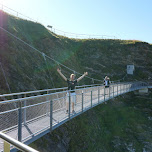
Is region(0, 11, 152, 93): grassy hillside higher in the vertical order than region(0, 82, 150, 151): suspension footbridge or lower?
higher

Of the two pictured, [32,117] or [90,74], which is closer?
[32,117]

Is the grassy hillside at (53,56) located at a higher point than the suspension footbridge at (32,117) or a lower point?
higher

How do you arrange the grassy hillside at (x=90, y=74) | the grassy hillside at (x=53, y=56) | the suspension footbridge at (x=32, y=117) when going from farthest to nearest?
the grassy hillside at (x=53, y=56) < the grassy hillside at (x=90, y=74) < the suspension footbridge at (x=32, y=117)

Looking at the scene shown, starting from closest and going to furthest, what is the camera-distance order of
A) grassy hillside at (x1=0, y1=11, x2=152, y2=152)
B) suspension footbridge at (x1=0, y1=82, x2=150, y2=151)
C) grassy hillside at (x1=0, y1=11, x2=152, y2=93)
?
suspension footbridge at (x1=0, y1=82, x2=150, y2=151)
grassy hillside at (x1=0, y1=11, x2=152, y2=152)
grassy hillside at (x1=0, y1=11, x2=152, y2=93)

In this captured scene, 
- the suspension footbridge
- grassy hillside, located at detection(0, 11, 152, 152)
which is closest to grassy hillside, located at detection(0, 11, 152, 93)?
grassy hillside, located at detection(0, 11, 152, 152)

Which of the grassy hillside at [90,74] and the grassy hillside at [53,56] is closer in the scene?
the grassy hillside at [90,74]

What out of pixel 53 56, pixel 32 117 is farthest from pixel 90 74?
pixel 32 117

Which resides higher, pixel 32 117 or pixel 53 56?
pixel 53 56

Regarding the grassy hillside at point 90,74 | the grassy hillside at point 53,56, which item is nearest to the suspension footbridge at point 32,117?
the grassy hillside at point 90,74

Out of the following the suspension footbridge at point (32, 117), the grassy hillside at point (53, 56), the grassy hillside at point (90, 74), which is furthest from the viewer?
the grassy hillside at point (53, 56)

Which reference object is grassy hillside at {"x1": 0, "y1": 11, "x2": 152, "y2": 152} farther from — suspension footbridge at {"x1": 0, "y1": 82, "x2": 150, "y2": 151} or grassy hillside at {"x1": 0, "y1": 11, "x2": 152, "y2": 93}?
suspension footbridge at {"x1": 0, "y1": 82, "x2": 150, "y2": 151}

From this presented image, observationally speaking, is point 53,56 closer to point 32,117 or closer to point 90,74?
point 90,74

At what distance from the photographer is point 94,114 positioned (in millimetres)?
16484

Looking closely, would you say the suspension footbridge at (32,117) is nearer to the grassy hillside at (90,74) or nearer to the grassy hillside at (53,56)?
the grassy hillside at (90,74)
